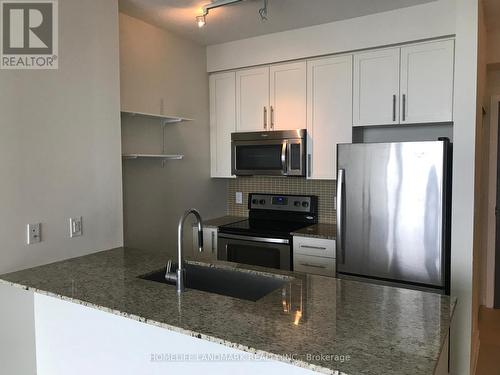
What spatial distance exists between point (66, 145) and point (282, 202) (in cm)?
210

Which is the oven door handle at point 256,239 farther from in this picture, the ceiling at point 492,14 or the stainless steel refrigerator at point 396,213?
the ceiling at point 492,14

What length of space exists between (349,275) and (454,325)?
749 millimetres

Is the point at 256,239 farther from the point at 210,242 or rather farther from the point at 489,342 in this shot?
the point at 489,342

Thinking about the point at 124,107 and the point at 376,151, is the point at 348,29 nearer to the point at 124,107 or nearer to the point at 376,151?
the point at 376,151

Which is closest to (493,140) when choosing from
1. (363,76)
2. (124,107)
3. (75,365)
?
(363,76)

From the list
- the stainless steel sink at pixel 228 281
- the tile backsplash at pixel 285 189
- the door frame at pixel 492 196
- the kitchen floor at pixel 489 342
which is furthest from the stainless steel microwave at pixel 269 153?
the door frame at pixel 492 196

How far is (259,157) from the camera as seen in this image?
3.54m

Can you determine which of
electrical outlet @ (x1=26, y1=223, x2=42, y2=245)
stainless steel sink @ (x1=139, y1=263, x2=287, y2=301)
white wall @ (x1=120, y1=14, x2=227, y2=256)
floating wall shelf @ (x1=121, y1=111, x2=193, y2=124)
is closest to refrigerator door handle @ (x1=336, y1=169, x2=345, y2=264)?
stainless steel sink @ (x1=139, y1=263, x2=287, y2=301)

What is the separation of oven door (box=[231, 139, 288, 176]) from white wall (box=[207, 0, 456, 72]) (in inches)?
28.2

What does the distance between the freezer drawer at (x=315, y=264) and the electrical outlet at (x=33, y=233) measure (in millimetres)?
1847

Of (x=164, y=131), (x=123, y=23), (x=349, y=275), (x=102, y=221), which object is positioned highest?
(x=123, y=23)

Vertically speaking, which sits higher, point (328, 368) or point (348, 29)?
point (348, 29)

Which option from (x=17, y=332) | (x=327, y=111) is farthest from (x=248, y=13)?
(x=17, y=332)

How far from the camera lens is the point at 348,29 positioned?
122 inches
